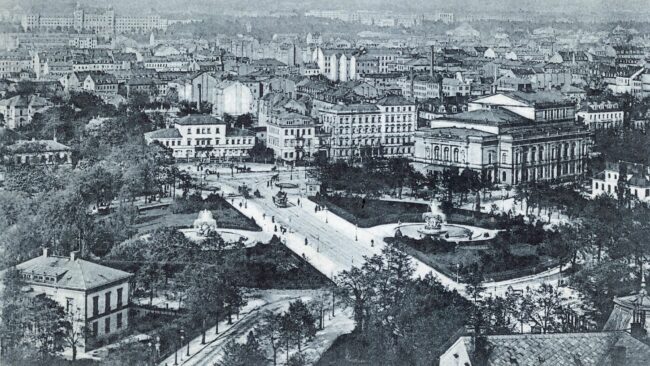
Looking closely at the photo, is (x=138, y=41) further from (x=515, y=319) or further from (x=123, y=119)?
(x=515, y=319)

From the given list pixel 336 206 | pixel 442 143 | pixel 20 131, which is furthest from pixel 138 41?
pixel 336 206

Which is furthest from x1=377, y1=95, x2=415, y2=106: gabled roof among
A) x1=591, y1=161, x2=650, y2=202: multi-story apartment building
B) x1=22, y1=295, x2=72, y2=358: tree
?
x1=22, y1=295, x2=72, y2=358: tree

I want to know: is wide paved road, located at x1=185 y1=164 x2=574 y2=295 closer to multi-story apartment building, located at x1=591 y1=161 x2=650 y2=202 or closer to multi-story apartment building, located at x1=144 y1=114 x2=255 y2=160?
multi-story apartment building, located at x1=144 y1=114 x2=255 y2=160

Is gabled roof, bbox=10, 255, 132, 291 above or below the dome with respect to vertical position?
above

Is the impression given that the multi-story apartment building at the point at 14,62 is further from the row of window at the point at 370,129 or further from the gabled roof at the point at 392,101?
the gabled roof at the point at 392,101

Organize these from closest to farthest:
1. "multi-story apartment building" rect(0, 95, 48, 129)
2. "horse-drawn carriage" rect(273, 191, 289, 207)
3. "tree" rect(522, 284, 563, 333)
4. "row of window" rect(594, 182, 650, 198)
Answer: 1. "tree" rect(522, 284, 563, 333)
2. "row of window" rect(594, 182, 650, 198)
3. "horse-drawn carriage" rect(273, 191, 289, 207)
4. "multi-story apartment building" rect(0, 95, 48, 129)

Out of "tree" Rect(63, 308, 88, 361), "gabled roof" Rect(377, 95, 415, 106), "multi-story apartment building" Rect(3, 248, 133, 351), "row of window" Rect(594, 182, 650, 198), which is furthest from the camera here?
"gabled roof" Rect(377, 95, 415, 106)

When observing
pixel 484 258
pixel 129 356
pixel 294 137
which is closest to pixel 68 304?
pixel 129 356
